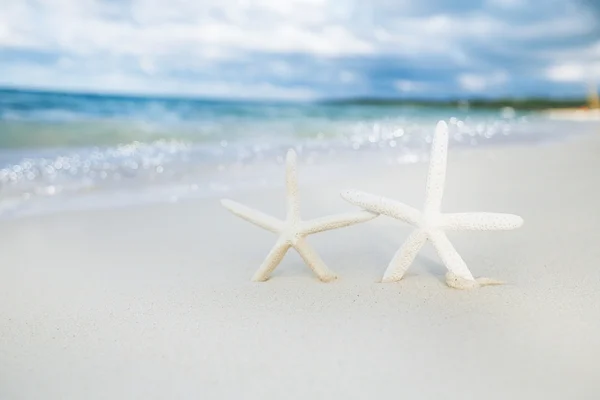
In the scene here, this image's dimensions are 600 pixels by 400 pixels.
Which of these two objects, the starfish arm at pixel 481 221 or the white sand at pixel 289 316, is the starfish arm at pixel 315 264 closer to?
the white sand at pixel 289 316

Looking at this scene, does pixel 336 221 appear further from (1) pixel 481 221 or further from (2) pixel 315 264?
(1) pixel 481 221

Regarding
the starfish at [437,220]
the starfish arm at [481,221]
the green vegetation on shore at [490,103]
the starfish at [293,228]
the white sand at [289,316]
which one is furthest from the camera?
the green vegetation on shore at [490,103]

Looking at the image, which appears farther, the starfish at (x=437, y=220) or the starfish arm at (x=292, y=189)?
the starfish arm at (x=292, y=189)

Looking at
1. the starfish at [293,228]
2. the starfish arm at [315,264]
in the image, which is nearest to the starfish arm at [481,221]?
the starfish at [293,228]

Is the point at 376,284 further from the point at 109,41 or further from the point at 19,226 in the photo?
the point at 109,41

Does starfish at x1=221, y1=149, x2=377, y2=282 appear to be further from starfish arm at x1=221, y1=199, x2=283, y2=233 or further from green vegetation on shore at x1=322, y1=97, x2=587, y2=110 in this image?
green vegetation on shore at x1=322, y1=97, x2=587, y2=110

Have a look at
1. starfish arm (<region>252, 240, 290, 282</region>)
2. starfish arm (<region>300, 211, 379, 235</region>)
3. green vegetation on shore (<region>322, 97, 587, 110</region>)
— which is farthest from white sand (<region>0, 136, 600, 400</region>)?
green vegetation on shore (<region>322, 97, 587, 110</region>)
